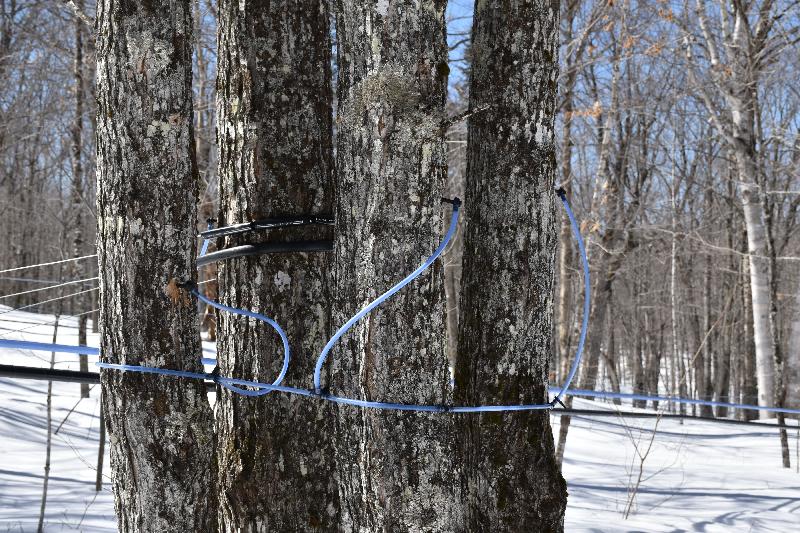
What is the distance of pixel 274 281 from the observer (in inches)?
102

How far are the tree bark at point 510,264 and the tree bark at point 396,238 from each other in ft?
1.63

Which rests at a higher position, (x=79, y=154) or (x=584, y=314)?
(x=79, y=154)

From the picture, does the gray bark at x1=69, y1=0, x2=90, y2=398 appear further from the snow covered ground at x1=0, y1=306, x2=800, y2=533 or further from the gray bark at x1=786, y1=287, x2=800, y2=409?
the gray bark at x1=786, y1=287, x2=800, y2=409

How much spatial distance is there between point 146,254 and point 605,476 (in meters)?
7.20

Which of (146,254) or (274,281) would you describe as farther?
(274,281)

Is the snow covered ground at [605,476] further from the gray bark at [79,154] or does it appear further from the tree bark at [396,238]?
the tree bark at [396,238]

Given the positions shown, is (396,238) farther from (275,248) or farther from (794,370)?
(794,370)

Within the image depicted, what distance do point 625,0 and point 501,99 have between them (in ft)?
29.3

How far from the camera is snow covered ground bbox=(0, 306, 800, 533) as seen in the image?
5.79m

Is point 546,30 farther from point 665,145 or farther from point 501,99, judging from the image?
point 665,145

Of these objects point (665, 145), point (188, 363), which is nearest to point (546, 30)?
point (188, 363)

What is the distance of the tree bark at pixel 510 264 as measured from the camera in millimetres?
2566

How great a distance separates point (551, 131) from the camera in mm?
2625

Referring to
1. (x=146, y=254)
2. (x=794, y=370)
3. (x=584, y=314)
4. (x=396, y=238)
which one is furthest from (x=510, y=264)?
(x=794, y=370)
